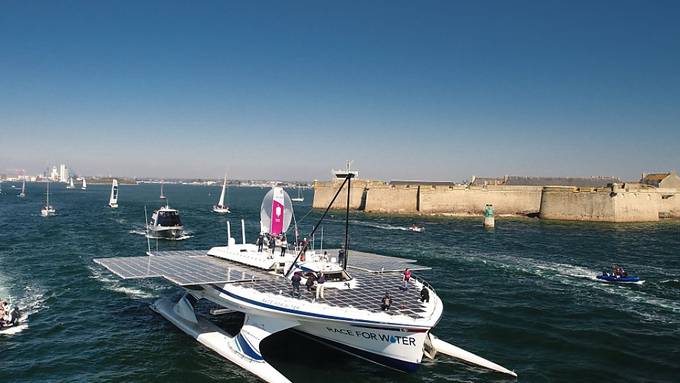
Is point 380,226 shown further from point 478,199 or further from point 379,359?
point 379,359

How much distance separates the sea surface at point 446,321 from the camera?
79.6 feet

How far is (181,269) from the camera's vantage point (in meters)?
29.2

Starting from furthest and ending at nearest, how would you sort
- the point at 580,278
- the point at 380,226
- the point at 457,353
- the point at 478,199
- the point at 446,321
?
1. the point at 478,199
2. the point at 380,226
3. the point at 580,278
4. the point at 446,321
5. the point at 457,353

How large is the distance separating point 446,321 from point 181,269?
1713 centimetres

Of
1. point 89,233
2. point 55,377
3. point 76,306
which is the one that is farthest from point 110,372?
point 89,233

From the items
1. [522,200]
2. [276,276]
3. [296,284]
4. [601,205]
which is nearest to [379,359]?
[296,284]

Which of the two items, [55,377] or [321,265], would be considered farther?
[321,265]

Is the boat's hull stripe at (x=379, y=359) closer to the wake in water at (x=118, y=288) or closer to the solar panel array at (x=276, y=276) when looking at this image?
the solar panel array at (x=276, y=276)

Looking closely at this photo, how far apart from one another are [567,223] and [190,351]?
9103 cm

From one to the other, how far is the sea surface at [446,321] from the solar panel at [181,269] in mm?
3892

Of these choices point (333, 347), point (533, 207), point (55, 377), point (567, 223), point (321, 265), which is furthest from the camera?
point (533, 207)

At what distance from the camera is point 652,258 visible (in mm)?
58312

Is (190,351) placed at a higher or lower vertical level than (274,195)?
lower

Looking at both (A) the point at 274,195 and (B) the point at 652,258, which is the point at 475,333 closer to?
(A) the point at 274,195
